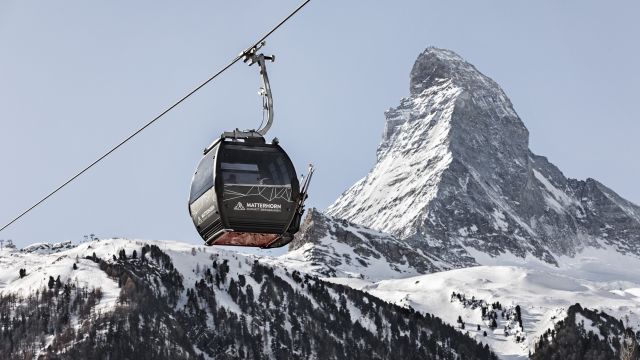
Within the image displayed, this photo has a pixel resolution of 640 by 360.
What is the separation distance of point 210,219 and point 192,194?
1.37 meters

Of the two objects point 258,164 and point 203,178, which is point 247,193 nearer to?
point 258,164

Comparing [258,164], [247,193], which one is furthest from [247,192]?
[258,164]

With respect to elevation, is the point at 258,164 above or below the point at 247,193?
above

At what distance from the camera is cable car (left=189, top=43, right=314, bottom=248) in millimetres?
29016

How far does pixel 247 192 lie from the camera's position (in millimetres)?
29250

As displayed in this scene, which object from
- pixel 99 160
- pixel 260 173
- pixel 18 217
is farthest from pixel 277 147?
pixel 18 217

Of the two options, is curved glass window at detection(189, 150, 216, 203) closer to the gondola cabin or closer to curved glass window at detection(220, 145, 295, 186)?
the gondola cabin

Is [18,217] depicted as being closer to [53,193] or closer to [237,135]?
[53,193]

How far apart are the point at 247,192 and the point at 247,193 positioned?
0.03 m

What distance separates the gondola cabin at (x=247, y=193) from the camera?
95.1 ft

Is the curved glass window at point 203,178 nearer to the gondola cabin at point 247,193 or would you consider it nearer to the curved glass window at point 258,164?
the gondola cabin at point 247,193

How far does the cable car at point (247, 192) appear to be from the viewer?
29016 millimetres

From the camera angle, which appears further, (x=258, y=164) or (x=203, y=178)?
(x=203, y=178)

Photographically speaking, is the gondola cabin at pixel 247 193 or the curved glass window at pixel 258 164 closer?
the gondola cabin at pixel 247 193
